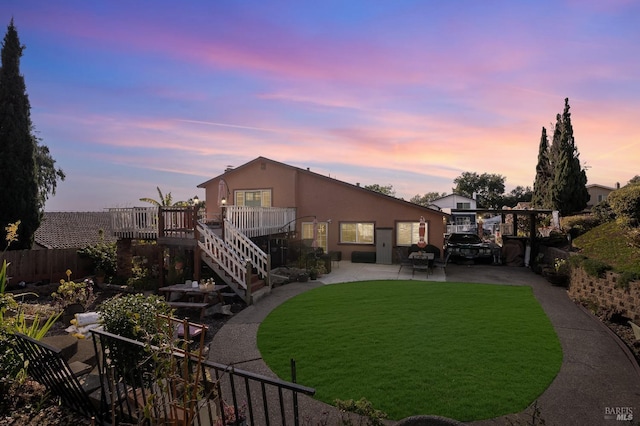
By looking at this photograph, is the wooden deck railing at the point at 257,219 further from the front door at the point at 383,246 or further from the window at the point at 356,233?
the front door at the point at 383,246

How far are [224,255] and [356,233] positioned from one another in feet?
33.4

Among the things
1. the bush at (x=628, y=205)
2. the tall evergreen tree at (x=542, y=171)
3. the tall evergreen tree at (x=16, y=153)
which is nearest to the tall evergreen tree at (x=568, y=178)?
the tall evergreen tree at (x=542, y=171)

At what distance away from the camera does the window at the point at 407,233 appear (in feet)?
61.7

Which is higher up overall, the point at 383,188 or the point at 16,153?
the point at 383,188

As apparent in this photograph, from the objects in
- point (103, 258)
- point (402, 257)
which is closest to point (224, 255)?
point (103, 258)

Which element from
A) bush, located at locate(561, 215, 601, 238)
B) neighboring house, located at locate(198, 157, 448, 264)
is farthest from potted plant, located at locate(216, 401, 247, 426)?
bush, located at locate(561, 215, 601, 238)

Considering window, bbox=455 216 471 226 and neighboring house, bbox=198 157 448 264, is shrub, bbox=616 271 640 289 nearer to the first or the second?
neighboring house, bbox=198 157 448 264

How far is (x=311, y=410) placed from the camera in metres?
4.77

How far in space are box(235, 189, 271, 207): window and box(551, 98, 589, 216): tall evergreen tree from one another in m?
23.3

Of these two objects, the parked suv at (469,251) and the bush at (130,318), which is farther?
the parked suv at (469,251)

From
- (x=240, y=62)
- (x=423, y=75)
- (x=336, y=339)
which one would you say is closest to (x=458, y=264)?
(x=423, y=75)

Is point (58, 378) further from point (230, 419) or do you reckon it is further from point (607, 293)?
point (607, 293)

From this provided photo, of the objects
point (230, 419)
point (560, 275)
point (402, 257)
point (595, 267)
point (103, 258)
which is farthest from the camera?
point (402, 257)

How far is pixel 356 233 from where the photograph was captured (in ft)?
65.3
